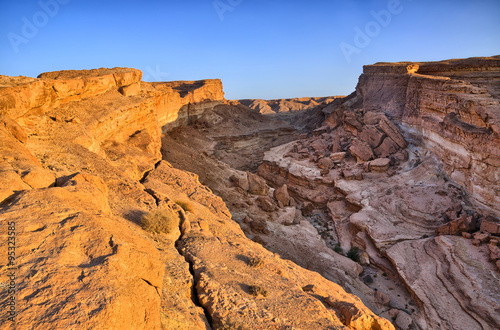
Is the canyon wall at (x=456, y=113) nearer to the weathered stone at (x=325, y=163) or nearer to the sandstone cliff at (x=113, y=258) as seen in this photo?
the weathered stone at (x=325, y=163)

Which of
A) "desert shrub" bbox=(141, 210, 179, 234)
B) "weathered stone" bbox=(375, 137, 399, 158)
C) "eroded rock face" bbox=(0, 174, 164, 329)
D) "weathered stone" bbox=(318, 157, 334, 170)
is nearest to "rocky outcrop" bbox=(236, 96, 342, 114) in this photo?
"weathered stone" bbox=(318, 157, 334, 170)

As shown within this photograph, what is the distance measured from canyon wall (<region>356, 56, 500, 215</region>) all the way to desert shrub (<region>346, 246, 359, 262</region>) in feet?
17.3

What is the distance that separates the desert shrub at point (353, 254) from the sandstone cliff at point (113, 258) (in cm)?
663

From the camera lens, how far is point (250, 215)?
14.7m

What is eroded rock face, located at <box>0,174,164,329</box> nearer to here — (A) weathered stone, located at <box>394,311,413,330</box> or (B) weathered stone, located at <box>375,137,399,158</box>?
(A) weathered stone, located at <box>394,311,413,330</box>

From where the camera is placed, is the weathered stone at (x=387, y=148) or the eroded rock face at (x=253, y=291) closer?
the eroded rock face at (x=253, y=291)

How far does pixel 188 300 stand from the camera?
4.69 metres

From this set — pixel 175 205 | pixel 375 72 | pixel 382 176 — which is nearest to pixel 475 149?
pixel 382 176

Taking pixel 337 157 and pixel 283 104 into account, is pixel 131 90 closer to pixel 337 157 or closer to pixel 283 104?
pixel 337 157

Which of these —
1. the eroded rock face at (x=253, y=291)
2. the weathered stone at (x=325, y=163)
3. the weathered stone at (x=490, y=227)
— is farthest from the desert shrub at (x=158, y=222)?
the weathered stone at (x=325, y=163)

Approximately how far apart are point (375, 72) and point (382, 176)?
1379cm

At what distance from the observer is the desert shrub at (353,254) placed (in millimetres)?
13414

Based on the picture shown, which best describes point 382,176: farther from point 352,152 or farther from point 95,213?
point 95,213

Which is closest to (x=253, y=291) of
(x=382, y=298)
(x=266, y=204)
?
(x=382, y=298)
